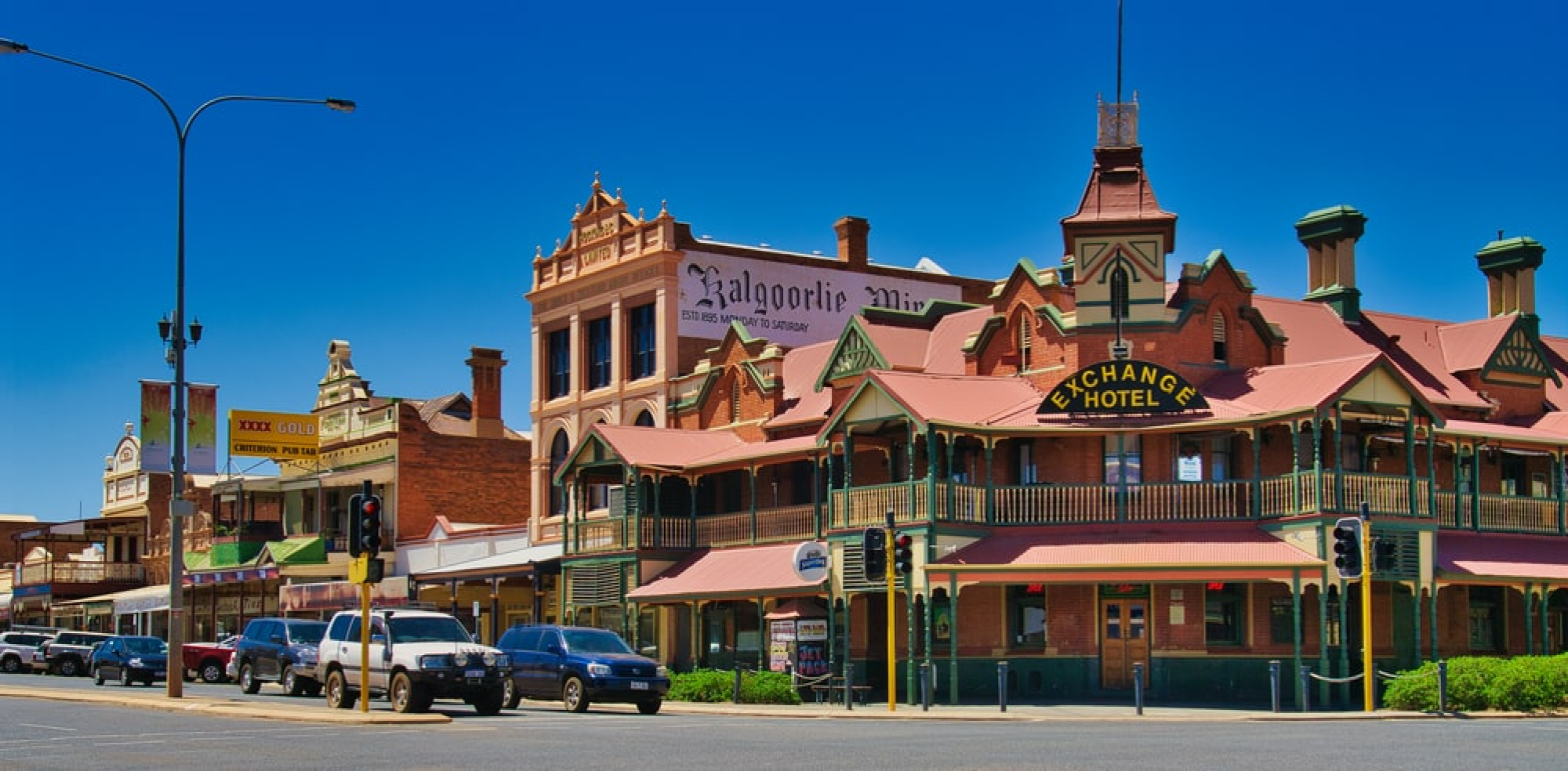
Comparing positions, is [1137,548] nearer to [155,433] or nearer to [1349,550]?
[1349,550]

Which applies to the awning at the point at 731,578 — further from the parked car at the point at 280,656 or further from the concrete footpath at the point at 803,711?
the parked car at the point at 280,656

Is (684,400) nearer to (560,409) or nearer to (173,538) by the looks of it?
(560,409)

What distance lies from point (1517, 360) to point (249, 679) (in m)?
27.7

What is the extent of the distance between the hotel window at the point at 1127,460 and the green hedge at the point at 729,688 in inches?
302

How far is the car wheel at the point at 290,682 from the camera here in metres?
36.8

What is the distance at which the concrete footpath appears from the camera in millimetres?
27836

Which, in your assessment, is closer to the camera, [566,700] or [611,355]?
[566,700]

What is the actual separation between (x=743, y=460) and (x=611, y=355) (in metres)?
9.27

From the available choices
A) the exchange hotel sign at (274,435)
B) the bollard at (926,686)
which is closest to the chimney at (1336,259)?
the bollard at (926,686)

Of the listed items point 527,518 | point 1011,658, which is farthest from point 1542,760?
point 527,518

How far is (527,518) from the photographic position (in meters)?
63.5

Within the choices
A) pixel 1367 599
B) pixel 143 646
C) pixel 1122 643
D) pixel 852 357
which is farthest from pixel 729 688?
pixel 143 646

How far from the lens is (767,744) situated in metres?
22.3

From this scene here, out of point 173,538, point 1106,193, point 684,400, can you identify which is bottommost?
point 173,538
